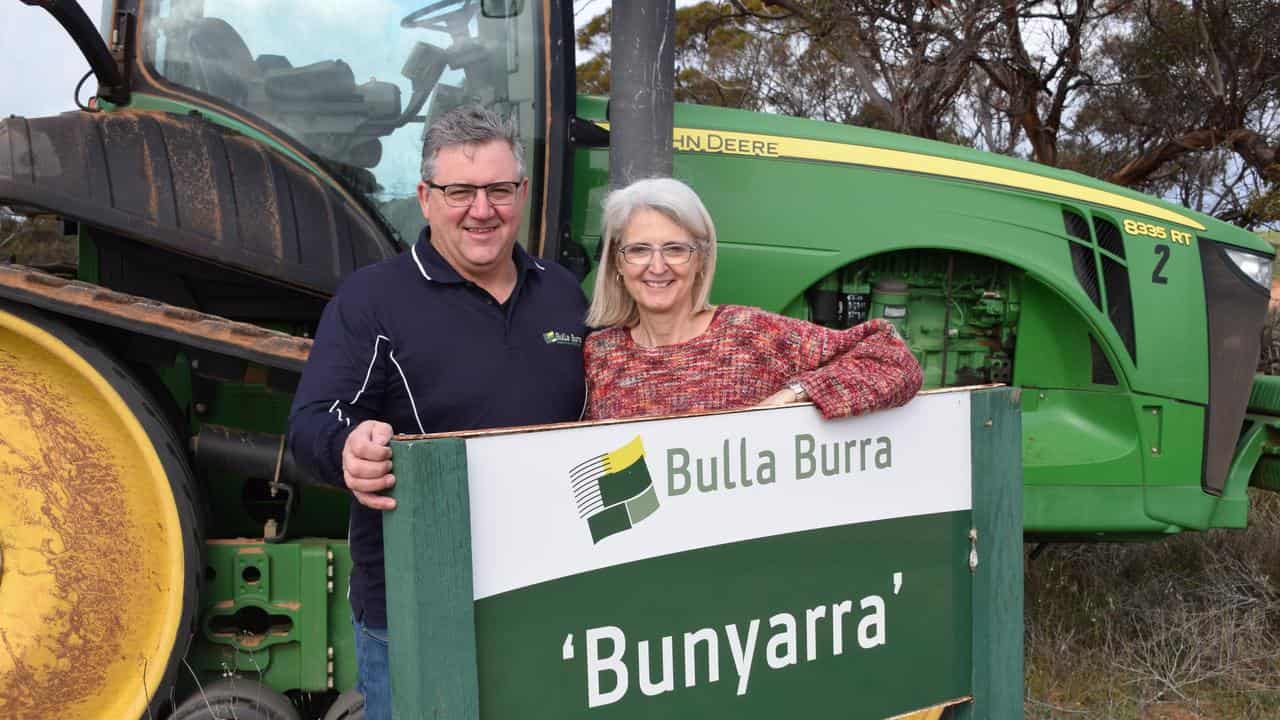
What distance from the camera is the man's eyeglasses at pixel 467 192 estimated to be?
1.88 metres

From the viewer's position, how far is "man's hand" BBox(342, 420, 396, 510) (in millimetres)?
1468

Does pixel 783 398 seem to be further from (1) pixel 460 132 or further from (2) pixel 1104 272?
(2) pixel 1104 272

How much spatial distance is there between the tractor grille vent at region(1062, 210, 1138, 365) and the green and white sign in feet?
6.74

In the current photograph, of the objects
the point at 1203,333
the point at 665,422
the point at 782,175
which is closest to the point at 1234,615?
the point at 1203,333

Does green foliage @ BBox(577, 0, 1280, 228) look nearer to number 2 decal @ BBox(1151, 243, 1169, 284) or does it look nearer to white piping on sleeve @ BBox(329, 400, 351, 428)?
number 2 decal @ BBox(1151, 243, 1169, 284)

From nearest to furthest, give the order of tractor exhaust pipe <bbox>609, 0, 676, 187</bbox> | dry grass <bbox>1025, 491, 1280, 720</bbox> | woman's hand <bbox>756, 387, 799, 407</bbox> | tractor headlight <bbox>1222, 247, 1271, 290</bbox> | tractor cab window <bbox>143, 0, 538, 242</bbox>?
1. woman's hand <bbox>756, 387, 799, 407</bbox>
2. tractor exhaust pipe <bbox>609, 0, 676, 187</bbox>
3. tractor cab window <bbox>143, 0, 538, 242</bbox>
4. dry grass <bbox>1025, 491, 1280, 720</bbox>
5. tractor headlight <bbox>1222, 247, 1271, 290</bbox>

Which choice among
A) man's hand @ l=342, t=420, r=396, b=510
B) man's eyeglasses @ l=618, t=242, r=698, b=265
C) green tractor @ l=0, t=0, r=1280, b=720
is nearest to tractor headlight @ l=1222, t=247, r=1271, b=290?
green tractor @ l=0, t=0, r=1280, b=720

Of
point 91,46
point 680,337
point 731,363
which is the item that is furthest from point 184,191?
point 731,363

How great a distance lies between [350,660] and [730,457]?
1.65 meters

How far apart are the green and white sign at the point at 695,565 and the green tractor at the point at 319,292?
4.17 feet

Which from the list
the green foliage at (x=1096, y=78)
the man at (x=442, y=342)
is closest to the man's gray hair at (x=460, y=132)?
the man at (x=442, y=342)

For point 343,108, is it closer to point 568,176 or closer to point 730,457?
point 568,176

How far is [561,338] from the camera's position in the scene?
2002 mm

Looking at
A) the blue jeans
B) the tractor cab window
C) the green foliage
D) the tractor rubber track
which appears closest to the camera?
the blue jeans
